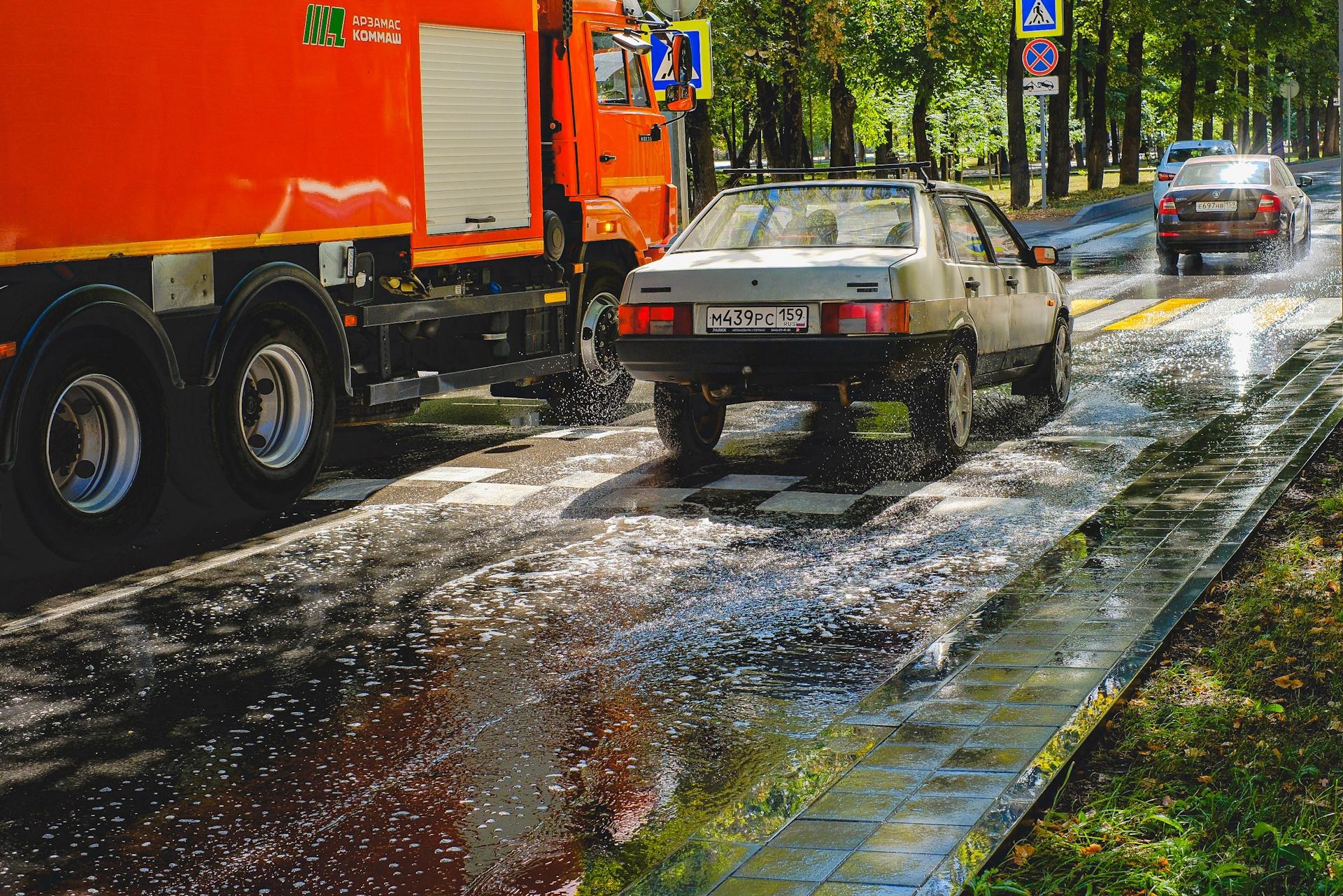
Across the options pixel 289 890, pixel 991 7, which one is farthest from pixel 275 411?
pixel 991 7

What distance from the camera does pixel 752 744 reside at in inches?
201

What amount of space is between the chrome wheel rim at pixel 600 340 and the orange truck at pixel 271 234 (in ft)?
0.07

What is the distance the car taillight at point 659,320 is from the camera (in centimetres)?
965

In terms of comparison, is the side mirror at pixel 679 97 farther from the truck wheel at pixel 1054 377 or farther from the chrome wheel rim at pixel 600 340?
the truck wheel at pixel 1054 377

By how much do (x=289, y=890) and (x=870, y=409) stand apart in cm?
879

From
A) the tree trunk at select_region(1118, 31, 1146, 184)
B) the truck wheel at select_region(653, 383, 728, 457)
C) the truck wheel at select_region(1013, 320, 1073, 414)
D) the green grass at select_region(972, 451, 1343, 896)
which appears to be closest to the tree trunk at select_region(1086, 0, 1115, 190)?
the tree trunk at select_region(1118, 31, 1146, 184)

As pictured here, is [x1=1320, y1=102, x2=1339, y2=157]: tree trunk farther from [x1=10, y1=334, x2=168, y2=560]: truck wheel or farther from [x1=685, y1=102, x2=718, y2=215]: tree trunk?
[x1=10, y1=334, x2=168, y2=560]: truck wheel

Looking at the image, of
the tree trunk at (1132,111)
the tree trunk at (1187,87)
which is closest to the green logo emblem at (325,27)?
the tree trunk at (1132,111)

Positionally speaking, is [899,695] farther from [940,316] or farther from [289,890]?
[940,316]

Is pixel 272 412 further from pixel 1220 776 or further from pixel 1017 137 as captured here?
pixel 1017 137

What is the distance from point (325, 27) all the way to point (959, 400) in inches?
164

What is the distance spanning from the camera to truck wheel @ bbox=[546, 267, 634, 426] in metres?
13.1

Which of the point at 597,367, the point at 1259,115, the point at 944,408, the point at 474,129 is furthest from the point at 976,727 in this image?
the point at 1259,115

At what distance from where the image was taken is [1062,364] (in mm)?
12516
